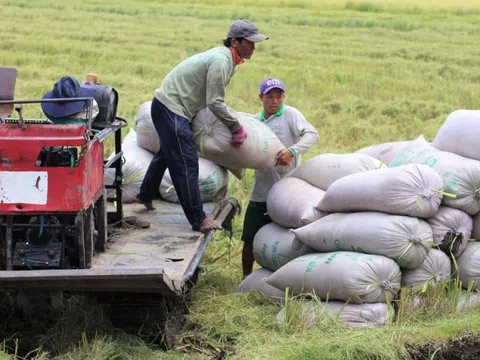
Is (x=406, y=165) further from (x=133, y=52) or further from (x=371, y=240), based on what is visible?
(x=133, y=52)

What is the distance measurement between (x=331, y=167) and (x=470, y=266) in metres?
1.17

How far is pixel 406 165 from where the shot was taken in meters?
6.11

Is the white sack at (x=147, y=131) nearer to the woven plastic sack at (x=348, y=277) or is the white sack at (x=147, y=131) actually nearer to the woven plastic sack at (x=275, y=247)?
the woven plastic sack at (x=275, y=247)

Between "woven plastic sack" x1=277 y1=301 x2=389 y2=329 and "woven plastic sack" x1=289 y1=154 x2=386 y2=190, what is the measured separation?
115cm

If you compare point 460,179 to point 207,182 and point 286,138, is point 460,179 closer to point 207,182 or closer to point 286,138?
point 286,138

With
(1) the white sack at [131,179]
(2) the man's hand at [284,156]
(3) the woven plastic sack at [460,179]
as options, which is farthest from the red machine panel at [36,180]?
(3) the woven plastic sack at [460,179]

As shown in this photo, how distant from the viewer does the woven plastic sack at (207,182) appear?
7.46m

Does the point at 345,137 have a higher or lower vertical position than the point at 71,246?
lower

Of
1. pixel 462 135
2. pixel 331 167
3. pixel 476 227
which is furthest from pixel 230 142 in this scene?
pixel 476 227

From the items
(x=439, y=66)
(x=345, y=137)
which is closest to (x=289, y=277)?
(x=345, y=137)

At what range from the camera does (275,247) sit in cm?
664

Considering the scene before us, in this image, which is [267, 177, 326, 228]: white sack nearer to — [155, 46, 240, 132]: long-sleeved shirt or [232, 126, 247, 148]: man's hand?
[232, 126, 247, 148]: man's hand

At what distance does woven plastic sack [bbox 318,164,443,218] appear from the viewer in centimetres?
592

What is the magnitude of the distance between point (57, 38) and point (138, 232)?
14.8m
